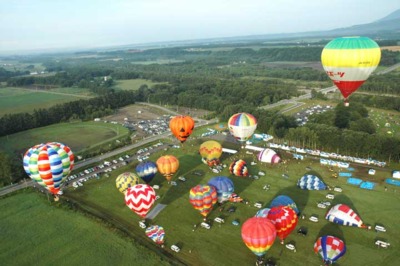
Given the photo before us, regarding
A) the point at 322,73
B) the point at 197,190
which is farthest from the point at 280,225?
the point at 322,73

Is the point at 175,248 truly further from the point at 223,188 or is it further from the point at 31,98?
the point at 31,98

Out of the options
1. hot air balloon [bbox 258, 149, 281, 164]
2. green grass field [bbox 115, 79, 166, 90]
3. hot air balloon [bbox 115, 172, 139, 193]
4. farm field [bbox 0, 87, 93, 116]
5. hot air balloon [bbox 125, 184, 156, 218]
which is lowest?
farm field [bbox 0, 87, 93, 116]

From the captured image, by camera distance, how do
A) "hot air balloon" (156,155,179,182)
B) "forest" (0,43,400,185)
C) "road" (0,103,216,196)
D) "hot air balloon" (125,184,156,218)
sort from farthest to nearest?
1. "forest" (0,43,400,185)
2. "road" (0,103,216,196)
3. "hot air balloon" (156,155,179,182)
4. "hot air balloon" (125,184,156,218)

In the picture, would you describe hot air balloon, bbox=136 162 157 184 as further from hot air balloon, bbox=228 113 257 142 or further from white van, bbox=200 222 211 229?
hot air balloon, bbox=228 113 257 142

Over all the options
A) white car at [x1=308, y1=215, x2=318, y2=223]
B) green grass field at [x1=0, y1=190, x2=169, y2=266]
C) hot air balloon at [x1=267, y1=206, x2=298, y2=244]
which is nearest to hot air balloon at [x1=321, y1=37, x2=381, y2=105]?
white car at [x1=308, y1=215, x2=318, y2=223]

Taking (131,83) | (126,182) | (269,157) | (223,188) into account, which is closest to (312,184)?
(269,157)

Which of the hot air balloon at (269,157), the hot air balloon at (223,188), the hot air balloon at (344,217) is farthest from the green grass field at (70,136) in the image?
the hot air balloon at (344,217)
